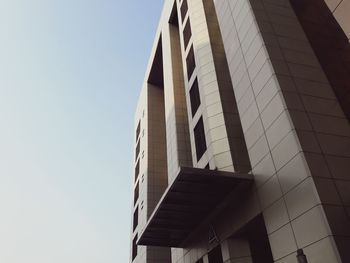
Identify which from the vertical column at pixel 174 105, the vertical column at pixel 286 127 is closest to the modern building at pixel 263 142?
the vertical column at pixel 286 127

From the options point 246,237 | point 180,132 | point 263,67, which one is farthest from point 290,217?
point 180,132

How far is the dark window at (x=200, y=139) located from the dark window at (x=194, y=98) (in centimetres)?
146

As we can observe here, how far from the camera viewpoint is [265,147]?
1512cm

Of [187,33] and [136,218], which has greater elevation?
[187,33]

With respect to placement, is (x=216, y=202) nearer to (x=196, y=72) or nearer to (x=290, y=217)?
(x=290, y=217)

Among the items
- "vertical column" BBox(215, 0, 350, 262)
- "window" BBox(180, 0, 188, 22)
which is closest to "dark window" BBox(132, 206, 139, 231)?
"window" BBox(180, 0, 188, 22)

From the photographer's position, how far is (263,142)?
15.3m

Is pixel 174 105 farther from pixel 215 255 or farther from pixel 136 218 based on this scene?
pixel 136 218

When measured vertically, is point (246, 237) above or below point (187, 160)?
below

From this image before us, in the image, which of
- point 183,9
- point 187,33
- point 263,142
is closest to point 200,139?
point 263,142

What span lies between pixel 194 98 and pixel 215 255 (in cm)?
A: 1131

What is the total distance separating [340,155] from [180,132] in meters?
15.6

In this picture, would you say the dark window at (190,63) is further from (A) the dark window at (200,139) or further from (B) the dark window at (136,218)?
(B) the dark window at (136,218)

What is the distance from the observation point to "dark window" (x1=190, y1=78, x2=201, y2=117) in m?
24.3
